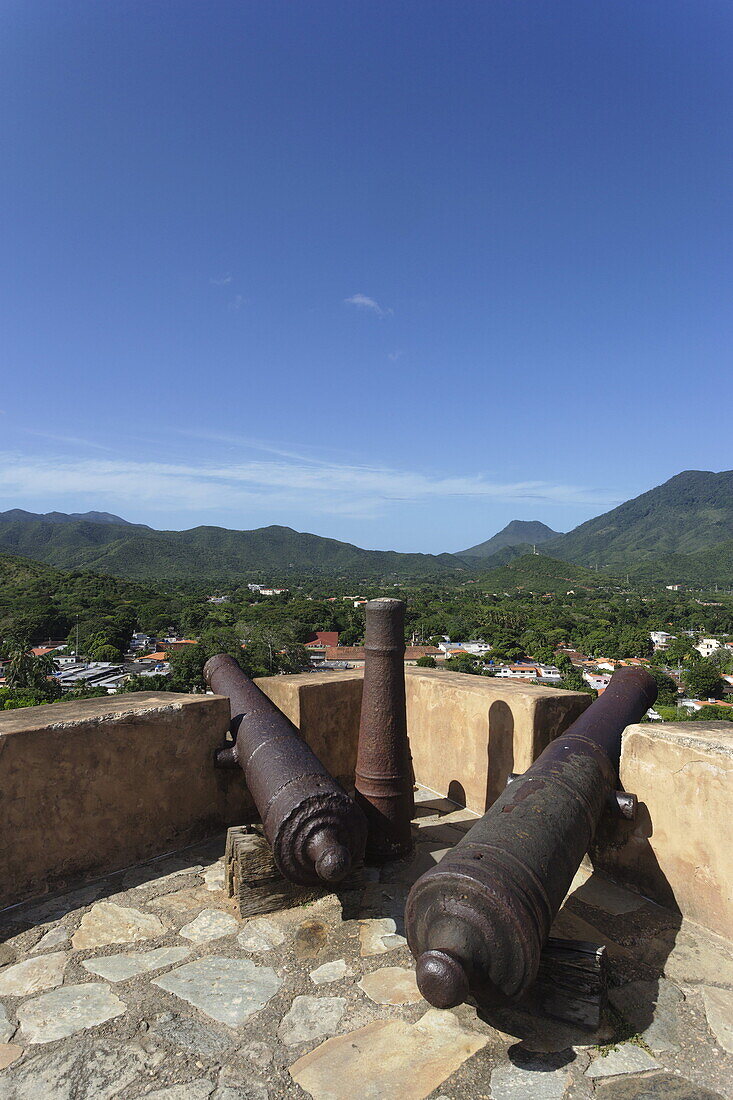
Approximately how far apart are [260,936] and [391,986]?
0.67 m

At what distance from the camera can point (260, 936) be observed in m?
2.69

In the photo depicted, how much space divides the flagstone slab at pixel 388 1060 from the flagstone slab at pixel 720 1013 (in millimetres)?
806

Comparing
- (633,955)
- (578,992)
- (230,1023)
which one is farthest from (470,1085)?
(633,955)

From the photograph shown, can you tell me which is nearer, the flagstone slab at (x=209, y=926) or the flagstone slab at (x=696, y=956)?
the flagstone slab at (x=696, y=956)

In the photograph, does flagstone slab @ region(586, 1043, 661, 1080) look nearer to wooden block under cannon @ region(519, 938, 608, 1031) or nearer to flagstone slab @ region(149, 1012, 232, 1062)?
wooden block under cannon @ region(519, 938, 608, 1031)

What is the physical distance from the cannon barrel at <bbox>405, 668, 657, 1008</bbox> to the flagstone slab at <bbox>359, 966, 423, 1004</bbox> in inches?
24.6

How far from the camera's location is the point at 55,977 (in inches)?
93.6

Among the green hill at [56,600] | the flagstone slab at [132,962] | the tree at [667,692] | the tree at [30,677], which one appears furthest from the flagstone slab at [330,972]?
the green hill at [56,600]

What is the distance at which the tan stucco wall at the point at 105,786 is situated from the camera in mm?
3014

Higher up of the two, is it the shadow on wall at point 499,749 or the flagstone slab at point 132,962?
the shadow on wall at point 499,749

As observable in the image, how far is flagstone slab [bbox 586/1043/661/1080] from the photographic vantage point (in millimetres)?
1905

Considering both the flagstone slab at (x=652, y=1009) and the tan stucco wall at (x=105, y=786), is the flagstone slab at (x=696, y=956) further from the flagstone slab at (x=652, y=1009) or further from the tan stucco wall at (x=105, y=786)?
the tan stucco wall at (x=105, y=786)

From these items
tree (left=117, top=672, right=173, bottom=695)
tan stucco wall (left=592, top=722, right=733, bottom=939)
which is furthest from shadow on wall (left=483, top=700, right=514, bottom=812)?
tree (left=117, top=672, right=173, bottom=695)

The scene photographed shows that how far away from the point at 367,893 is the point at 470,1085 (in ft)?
4.08
